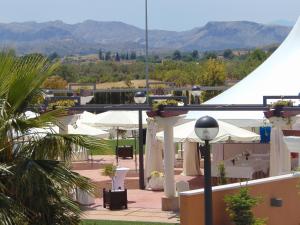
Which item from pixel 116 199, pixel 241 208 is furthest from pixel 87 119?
pixel 241 208

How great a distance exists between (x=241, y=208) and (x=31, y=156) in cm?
440

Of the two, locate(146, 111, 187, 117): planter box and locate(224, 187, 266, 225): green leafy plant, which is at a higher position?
locate(146, 111, 187, 117): planter box

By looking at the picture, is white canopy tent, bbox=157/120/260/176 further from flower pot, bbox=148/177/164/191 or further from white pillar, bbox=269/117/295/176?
white pillar, bbox=269/117/295/176

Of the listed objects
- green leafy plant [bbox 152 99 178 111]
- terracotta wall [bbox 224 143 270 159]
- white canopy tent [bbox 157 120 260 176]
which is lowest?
terracotta wall [bbox 224 143 270 159]

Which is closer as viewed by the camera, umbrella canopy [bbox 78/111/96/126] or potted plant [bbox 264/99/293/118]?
potted plant [bbox 264/99/293/118]

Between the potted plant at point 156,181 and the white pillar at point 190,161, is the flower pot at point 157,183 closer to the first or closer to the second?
the potted plant at point 156,181

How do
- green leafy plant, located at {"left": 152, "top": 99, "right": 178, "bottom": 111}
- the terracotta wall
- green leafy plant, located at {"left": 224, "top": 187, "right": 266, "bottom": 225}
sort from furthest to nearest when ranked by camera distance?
the terracotta wall
green leafy plant, located at {"left": 152, "top": 99, "right": 178, "bottom": 111}
green leafy plant, located at {"left": 224, "top": 187, "right": 266, "bottom": 225}

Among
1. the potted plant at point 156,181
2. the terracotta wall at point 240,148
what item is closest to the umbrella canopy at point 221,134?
the potted plant at point 156,181

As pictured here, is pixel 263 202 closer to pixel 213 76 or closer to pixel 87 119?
pixel 87 119

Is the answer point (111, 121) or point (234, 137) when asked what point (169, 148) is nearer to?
point (234, 137)

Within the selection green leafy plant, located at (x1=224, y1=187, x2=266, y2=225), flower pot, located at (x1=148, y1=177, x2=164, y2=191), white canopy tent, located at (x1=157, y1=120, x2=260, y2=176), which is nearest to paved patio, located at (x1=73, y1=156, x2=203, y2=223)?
flower pot, located at (x1=148, y1=177, x2=164, y2=191)

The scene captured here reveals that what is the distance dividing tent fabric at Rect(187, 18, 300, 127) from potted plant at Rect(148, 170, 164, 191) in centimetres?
290

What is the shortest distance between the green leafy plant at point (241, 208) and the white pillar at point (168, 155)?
251 inches

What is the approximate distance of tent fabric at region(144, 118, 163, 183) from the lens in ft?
77.9
